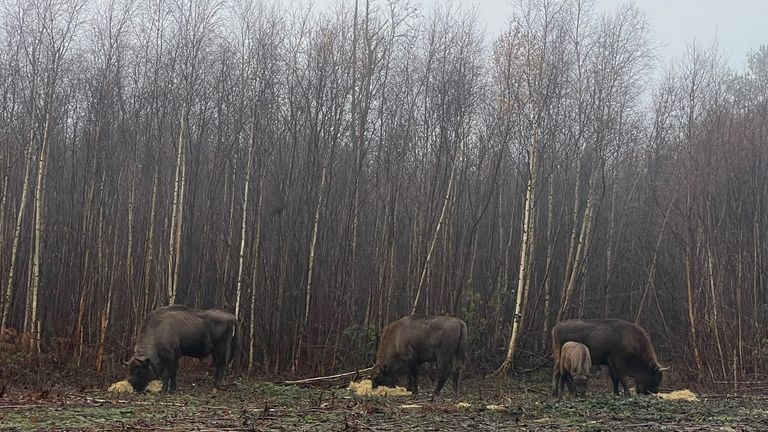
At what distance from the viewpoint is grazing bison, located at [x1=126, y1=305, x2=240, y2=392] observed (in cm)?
1579

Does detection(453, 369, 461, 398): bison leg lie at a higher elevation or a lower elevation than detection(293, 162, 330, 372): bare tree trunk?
lower

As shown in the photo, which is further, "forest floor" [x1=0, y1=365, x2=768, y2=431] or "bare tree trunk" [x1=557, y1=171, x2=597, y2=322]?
"bare tree trunk" [x1=557, y1=171, x2=597, y2=322]

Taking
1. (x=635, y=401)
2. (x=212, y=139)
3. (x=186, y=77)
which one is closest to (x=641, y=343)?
(x=635, y=401)

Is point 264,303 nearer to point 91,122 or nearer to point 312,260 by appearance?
point 312,260

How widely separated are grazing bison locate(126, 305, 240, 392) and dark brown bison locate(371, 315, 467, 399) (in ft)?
10.2

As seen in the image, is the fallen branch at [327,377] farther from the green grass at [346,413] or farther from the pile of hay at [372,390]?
the green grass at [346,413]

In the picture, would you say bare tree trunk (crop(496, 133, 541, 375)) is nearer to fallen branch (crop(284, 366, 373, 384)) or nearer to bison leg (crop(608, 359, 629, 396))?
bison leg (crop(608, 359, 629, 396))

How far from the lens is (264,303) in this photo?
19.6 metres

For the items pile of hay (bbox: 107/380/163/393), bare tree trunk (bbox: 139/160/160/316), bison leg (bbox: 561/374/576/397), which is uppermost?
bare tree trunk (bbox: 139/160/160/316)

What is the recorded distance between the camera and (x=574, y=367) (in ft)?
48.4

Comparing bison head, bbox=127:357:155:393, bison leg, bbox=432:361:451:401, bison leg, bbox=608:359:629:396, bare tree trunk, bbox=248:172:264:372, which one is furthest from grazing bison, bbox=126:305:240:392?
bison leg, bbox=608:359:629:396

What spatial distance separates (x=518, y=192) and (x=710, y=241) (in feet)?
33.3

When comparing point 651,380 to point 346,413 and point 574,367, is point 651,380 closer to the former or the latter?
point 574,367

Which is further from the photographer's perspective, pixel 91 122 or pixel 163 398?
pixel 91 122
